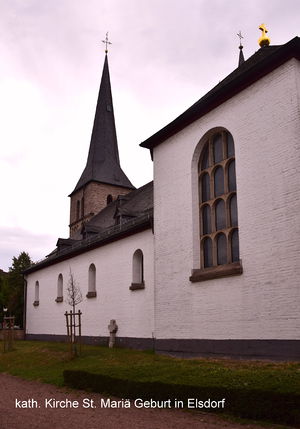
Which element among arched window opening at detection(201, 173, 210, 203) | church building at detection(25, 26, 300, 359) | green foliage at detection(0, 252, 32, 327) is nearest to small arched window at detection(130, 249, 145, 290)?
church building at detection(25, 26, 300, 359)

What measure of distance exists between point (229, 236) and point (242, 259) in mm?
1155

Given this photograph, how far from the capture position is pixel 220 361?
12.4m

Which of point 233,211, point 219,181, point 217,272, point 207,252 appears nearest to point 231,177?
point 219,181

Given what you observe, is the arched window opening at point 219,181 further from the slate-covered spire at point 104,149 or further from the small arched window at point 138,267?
the slate-covered spire at point 104,149

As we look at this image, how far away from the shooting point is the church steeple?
4150 cm

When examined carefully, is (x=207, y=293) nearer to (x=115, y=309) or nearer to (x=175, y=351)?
(x=175, y=351)

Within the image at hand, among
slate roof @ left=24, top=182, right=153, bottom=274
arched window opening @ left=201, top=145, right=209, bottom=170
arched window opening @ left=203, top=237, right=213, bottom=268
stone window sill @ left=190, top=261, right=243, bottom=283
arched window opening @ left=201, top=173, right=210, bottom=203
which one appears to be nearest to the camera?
stone window sill @ left=190, top=261, right=243, bottom=283

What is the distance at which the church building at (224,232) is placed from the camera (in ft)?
38.6

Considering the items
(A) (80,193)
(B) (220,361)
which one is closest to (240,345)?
(B) (220,361)

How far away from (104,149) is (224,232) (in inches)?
1237

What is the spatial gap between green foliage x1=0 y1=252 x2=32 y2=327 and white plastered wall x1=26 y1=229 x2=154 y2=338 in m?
13.8

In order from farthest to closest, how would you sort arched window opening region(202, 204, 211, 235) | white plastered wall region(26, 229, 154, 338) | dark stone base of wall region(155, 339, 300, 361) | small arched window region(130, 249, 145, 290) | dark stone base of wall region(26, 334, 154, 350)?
small arched window region(130, 249, 145, 290) → white plastered wall region(26, 229, 154, 338) → dark stone base of wall region(26, 334, 154, 350) → arched window opening region(202, 204, 211, 235) → dark stone base of wall region(155, 339, 300, 361)

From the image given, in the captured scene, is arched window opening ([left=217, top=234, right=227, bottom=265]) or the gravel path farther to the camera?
arched window opening ([left=217, top=234, right=227, bottom=265])

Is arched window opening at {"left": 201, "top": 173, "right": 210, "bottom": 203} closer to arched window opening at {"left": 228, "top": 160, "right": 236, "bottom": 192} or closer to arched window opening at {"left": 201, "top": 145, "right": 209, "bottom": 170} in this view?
arched window opening at {"left": 201, "top": 145, "right": 209, "bottom": 170}
